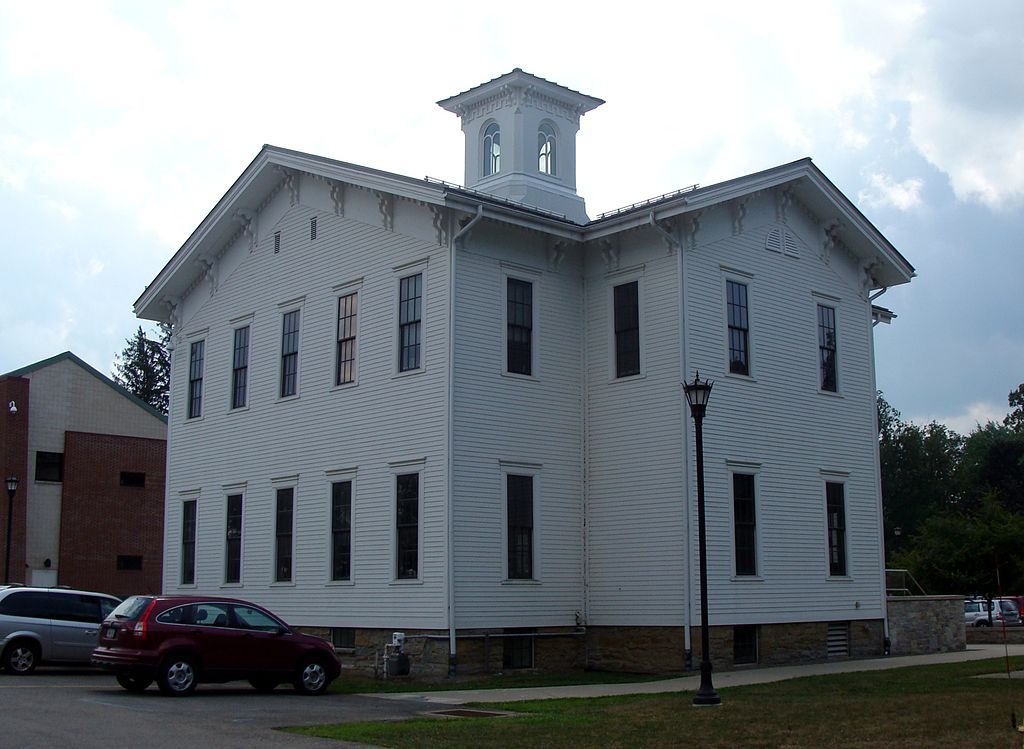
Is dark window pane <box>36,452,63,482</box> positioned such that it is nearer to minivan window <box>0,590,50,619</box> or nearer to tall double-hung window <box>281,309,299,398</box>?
tall double-hung window <box>281,309,299,398</box>

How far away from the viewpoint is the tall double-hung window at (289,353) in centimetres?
2880

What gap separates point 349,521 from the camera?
26.3 m

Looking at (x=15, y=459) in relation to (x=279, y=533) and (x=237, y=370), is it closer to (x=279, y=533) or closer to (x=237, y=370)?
(x=237, y=370)

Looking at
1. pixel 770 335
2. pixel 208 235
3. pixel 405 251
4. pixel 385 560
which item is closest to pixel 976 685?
pixel 770 335

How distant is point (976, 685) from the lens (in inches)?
758

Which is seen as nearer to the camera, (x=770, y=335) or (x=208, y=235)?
(x=770, y=335)

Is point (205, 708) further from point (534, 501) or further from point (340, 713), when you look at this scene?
point (534, 501)

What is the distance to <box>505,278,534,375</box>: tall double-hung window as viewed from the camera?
25359 millimetres

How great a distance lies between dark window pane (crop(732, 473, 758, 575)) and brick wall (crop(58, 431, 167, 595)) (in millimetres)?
27055

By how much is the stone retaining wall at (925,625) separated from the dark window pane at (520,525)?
384 inches

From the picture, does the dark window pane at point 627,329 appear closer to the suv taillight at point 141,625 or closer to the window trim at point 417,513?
the window trim at point 417,513

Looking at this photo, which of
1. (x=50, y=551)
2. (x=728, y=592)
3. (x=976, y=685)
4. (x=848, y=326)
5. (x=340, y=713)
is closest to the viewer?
(x=340, y=713)

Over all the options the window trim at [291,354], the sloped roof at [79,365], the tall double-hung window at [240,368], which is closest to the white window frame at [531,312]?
the window trim at [291,354]

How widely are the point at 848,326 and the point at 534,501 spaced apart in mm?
9566
